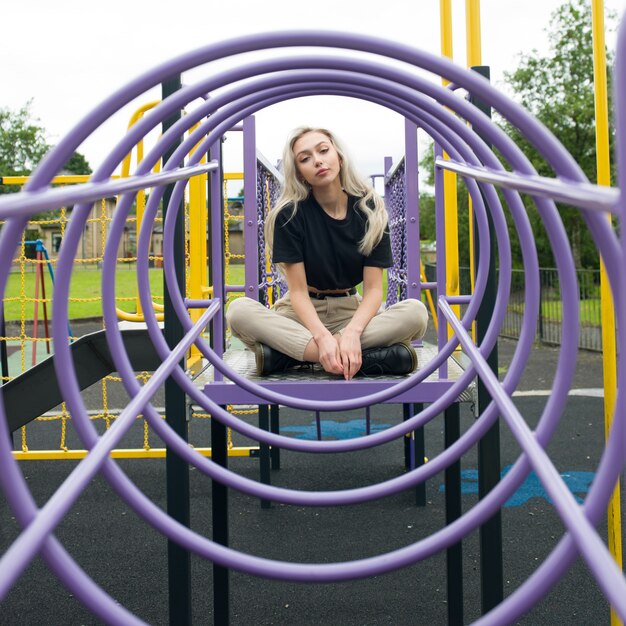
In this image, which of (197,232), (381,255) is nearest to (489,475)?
(381,255)

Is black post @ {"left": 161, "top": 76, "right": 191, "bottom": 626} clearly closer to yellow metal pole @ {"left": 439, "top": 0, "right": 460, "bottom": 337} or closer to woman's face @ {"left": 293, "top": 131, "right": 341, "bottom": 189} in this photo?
woman's face @ {"left": 293, "top": 131, "right": 341, "bottom": 189}

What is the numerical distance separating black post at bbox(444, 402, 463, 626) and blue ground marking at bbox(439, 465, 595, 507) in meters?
1.48

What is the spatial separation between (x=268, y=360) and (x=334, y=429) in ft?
10.4

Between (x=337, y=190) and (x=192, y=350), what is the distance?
48.8 inches

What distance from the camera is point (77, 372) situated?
3.38 m

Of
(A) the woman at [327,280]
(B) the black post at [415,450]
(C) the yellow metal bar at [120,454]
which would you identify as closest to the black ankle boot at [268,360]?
(A) the woman at [327,280]

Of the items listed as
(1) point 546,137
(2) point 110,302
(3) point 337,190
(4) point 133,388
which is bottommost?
(4) point 133,388

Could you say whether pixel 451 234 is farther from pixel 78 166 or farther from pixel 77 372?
pixel 78 166

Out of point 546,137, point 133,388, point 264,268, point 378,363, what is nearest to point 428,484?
point 264,268

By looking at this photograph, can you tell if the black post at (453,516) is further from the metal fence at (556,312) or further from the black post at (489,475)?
the metal fence at (556,312)

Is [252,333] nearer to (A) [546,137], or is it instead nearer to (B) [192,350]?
(B) [192,350]

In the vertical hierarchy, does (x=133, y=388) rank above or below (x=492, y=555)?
above

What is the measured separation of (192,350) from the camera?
374cm

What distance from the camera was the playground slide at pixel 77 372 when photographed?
3.39m
